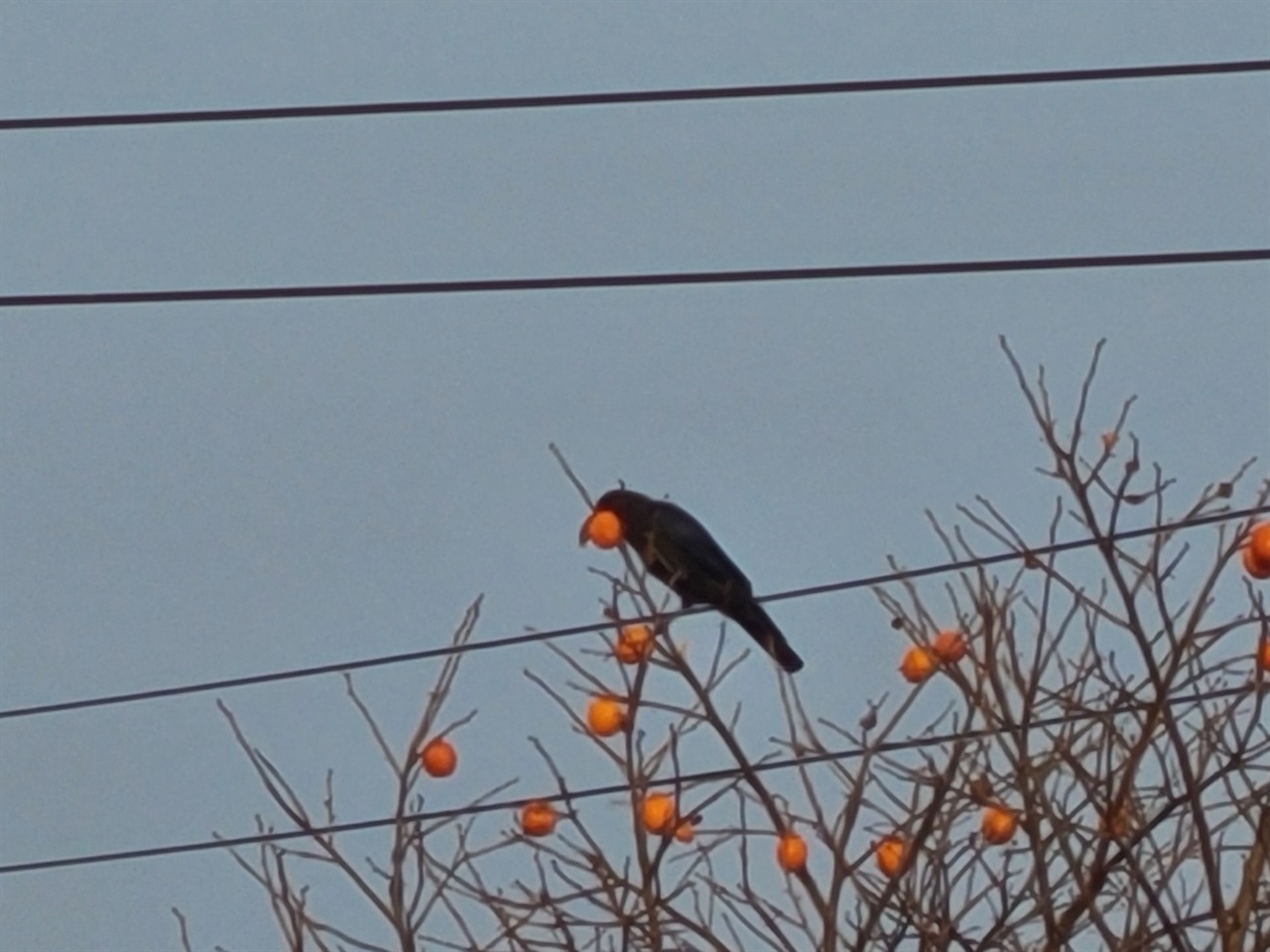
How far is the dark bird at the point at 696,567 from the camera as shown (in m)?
7.91

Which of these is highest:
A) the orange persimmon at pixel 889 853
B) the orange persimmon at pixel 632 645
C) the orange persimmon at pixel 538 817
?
the orange persimmon at pixel 632 645

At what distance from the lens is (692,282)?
4.71m

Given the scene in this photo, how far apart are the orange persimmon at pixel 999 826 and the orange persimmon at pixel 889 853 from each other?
0.45 metres

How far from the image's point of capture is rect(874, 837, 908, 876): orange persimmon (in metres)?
6.36

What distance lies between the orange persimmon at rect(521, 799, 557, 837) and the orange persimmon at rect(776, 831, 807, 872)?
0.60 m

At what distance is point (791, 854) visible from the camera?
239 inches

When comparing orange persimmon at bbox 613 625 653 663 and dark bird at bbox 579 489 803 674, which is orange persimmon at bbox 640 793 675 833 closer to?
orange persimmon at bbox 613 625 653 663

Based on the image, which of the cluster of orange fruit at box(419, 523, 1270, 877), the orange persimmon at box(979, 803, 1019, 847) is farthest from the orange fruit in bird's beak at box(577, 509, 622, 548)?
the orange persimmon at box(979, 803, 1019, 847)

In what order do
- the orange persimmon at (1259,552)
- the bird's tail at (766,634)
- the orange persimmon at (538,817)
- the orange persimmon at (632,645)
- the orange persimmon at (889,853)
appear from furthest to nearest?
the bird's tail at (766,634) < the orange persimmon at (889,853) < the orange persimmon at (538,817) < the orange persimmon at (632,645) < the orange persimmon at (1259,552)

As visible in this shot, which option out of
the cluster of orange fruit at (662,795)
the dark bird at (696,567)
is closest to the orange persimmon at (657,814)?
the cluster of orange fruit at (662,795)

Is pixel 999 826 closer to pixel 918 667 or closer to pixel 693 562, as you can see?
pixel 918 667

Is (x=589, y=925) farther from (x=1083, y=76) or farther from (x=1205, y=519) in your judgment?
(x=1083, y=76)

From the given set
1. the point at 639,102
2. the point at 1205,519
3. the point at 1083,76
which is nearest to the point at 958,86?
the point at 1083,76

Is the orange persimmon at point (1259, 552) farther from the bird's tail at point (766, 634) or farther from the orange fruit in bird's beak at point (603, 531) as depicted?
the bird's tail at point (766, 634)
